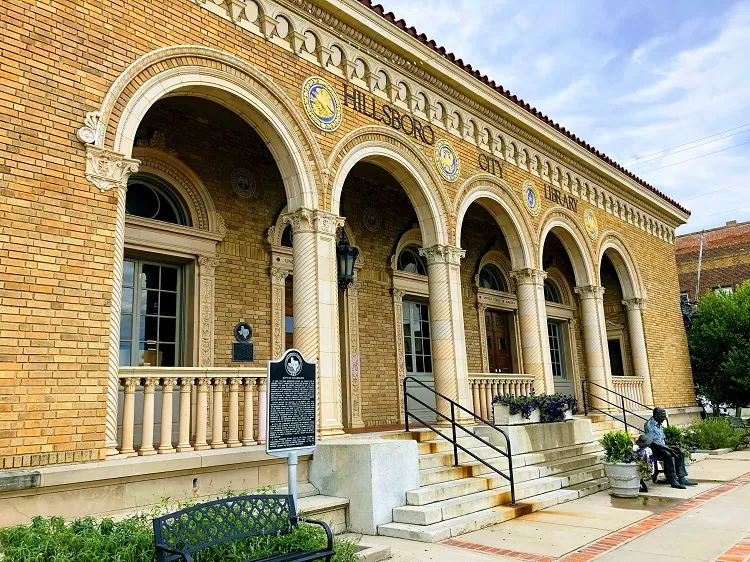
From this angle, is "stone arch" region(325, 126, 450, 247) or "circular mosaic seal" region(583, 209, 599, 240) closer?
"stone arch" region(325, 126, 450, 247)

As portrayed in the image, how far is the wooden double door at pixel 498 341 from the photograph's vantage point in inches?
599

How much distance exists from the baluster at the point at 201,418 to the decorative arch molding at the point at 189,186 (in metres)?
3.27

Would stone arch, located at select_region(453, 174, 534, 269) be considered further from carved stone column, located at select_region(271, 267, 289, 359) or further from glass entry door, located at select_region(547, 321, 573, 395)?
glass entry door, located at select_region(547, 321, 573, 395)

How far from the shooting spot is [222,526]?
4.43 m

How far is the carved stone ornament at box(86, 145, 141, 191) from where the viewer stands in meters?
6.13

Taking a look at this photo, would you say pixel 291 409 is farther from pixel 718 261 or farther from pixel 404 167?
pixel 718 261

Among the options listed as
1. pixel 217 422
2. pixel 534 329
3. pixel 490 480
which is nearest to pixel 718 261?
pixel 534 329

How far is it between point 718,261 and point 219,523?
33.5m

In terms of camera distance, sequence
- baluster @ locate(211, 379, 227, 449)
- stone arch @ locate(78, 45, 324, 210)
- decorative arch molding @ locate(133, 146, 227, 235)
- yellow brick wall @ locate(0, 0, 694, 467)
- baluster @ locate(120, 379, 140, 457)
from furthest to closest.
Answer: decorative arch molding @ locate(133, 146, 227, 235) < baluster @ locate(211, 379, 227, 449) < stone arch @ locate(78, 45, 324, 210) < baluster @ locate(120, 379, 140, 457) < yellow brick wall @ locate(0, 0, 694, 467)

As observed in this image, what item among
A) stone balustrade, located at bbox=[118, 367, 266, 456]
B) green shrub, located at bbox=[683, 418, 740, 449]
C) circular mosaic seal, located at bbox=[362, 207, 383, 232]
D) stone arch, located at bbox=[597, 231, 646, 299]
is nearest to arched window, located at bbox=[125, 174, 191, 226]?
stone balustrade, located at bbox=[118, 367, 266, 456]

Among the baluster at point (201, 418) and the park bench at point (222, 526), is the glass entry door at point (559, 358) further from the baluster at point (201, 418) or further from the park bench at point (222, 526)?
the park bench at point (222, 526)

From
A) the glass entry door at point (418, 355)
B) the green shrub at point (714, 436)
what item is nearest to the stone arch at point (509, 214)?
the glass entry door at point (418, 355)

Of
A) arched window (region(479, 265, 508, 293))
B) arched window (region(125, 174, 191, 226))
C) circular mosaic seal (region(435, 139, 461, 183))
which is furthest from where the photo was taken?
arched window (region(479, 265, 508, 293))

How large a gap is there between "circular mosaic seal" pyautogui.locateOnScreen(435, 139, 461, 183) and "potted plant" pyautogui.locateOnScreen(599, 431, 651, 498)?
5128 mm
